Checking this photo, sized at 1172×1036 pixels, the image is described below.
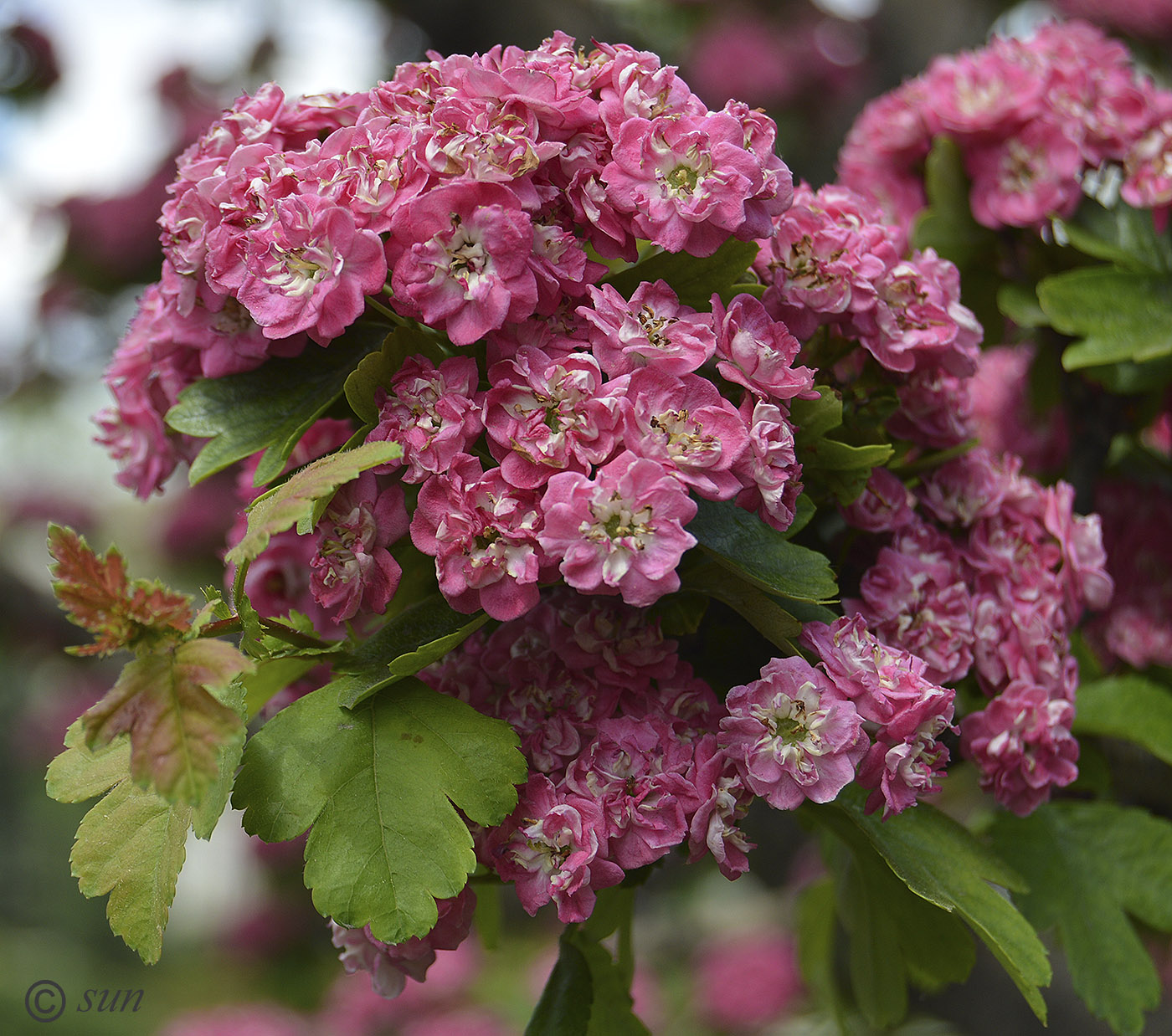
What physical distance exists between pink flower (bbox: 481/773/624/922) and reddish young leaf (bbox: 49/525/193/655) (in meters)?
0.25

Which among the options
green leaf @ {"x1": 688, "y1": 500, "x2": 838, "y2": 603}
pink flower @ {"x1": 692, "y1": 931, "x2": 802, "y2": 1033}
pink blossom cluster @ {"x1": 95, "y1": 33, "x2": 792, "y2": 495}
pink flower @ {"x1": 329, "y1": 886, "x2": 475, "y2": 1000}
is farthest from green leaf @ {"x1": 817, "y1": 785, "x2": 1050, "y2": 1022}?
pink flower @ {"x1": 692, "y1": 931, "x2": 802, "y2": 1033}

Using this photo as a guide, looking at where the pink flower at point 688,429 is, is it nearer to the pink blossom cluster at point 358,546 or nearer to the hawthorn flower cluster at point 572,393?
the hawthorn flower cluster at point 572,393

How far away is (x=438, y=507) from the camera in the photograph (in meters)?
0.64

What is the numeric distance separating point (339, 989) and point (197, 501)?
5.12ft

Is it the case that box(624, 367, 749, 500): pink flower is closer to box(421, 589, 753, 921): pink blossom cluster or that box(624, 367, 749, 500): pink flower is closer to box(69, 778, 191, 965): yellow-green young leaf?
box(421, 589, 753, 921): pink blossom cluster

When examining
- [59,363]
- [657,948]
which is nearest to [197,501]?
[59,363]

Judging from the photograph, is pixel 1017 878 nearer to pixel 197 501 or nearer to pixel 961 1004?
pixel 961 1004

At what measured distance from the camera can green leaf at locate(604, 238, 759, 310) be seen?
→ 0.72 m

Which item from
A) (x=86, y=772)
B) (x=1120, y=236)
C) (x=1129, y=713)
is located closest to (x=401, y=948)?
(x=86, y=772)

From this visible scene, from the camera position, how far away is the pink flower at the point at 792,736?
633 mm

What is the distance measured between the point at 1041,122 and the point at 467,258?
74 centimetres

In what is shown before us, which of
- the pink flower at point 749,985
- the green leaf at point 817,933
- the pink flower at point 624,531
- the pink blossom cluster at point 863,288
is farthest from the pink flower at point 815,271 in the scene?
the pink flower at point 749,985

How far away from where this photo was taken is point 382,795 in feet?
2.14

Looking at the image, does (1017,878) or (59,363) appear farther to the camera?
(59,363)
